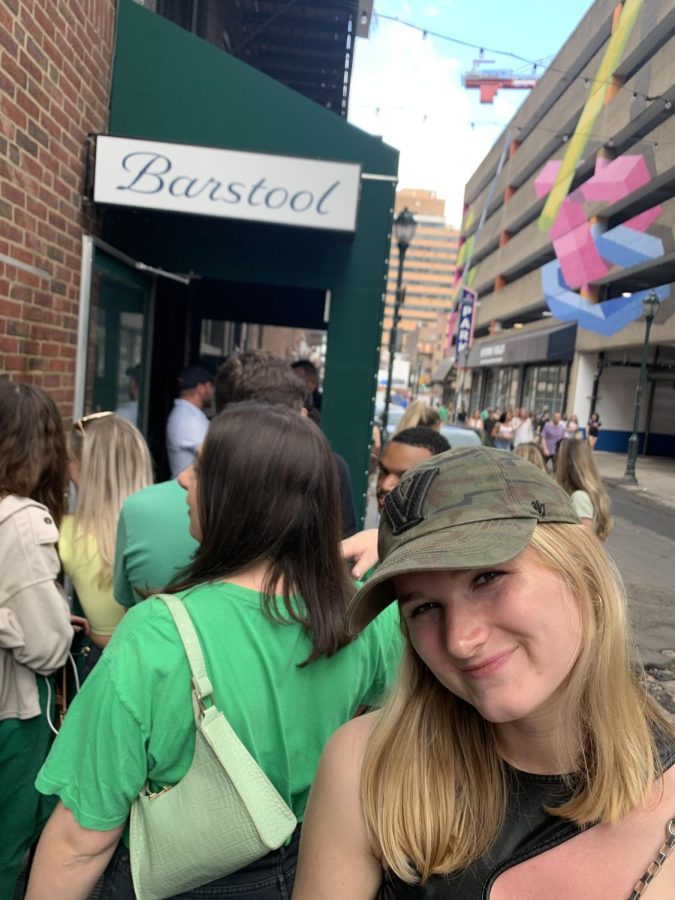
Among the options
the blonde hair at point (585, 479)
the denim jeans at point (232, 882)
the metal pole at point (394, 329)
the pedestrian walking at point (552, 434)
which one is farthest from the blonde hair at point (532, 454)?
the pedestrian walking at point (552, 434)

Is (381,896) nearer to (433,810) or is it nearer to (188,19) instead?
(433,810)

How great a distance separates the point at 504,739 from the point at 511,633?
0.88ft

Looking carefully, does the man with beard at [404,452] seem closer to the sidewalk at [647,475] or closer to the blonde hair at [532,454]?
the blonde hair at [532,454]

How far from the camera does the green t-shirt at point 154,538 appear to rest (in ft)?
6.84

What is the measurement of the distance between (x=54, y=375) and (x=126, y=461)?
1.63 metres

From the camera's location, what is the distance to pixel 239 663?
1.49 meters

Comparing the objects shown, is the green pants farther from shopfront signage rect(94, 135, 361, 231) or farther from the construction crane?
the construction crane

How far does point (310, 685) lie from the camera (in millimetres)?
1608

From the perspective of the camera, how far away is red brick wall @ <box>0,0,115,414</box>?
3.31m

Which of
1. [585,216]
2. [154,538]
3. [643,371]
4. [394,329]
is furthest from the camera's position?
[585,216]

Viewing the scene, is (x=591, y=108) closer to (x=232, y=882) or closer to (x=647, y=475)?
(x=647, y=475)

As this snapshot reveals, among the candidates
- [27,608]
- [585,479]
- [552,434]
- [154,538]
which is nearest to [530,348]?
[552,434]

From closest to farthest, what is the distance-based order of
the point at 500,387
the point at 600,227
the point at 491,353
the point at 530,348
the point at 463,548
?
the point at 463,548
the point at 600,227
the point at 530,348
the point at 491,353
the point at 500,387

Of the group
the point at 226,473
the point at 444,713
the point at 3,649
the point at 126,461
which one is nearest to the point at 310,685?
the point at 444,713
